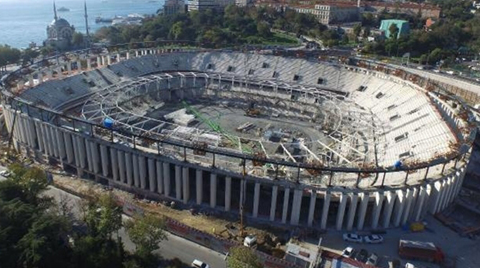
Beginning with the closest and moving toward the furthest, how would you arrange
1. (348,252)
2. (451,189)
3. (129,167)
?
(348,252)
(451,189)
(129,167)

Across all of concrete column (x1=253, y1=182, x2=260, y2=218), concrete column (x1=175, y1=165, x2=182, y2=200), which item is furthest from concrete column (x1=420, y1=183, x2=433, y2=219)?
concrete column (x1=175, y1=165, x2=182, y2=200)

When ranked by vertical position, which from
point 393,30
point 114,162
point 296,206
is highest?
point 393,30

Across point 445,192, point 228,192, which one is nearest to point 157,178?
point 228,192

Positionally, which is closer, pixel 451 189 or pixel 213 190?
pixel 213 190

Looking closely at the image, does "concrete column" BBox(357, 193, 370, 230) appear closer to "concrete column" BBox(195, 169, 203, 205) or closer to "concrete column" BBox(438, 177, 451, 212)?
"concrete column" BBox(438, 177, 451, 212)

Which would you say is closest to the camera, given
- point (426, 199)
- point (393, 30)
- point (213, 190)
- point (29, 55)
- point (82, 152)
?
point (426, 199)

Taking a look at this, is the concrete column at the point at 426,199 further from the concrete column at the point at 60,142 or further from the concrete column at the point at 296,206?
the concrete column at the point at 60,142

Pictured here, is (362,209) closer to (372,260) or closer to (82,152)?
(372,260)
